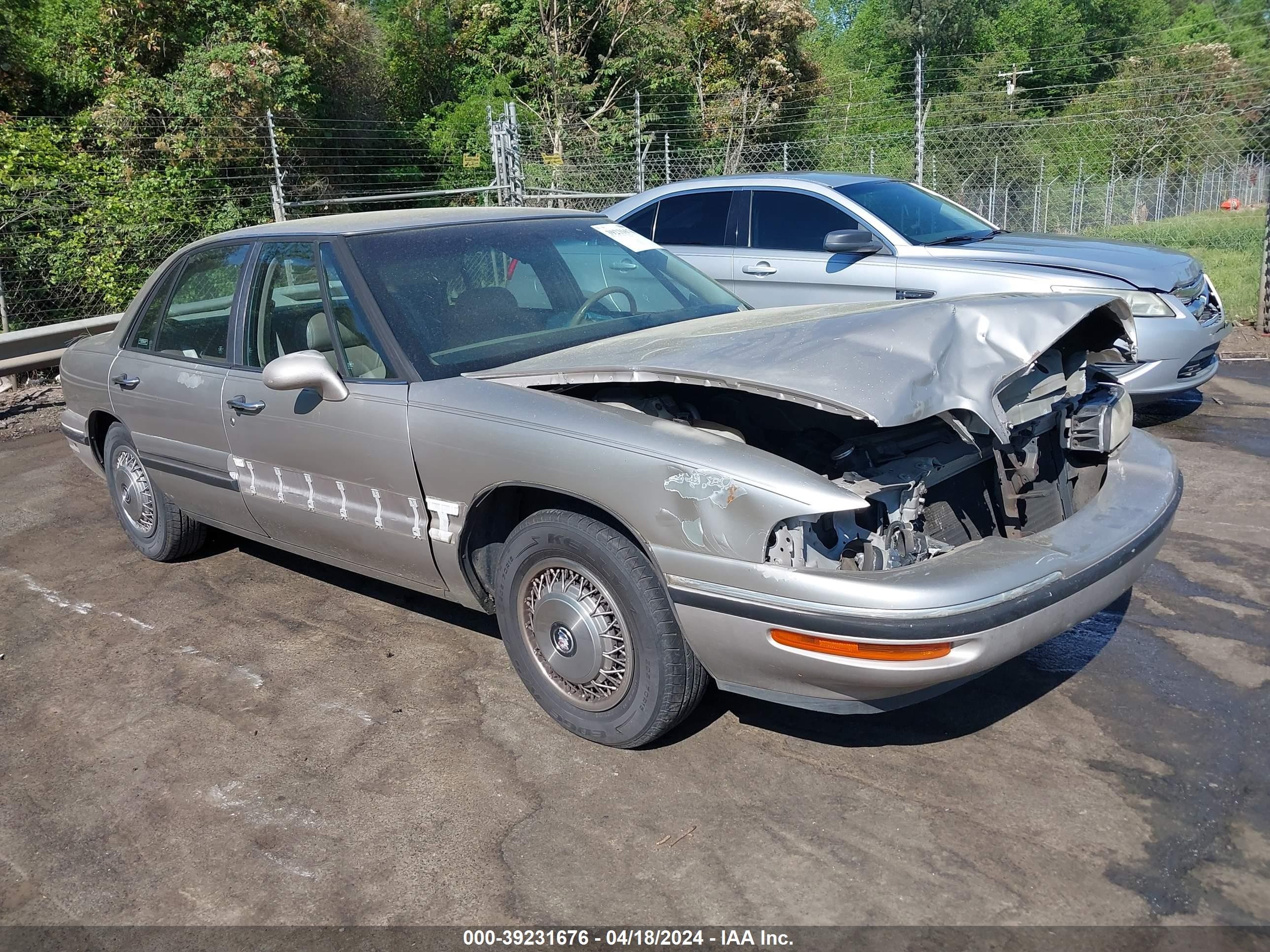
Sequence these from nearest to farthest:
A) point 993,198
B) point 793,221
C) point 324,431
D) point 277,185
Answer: point 324,431
point 793,221
point 277,185
point 993,198

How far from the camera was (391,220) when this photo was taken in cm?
441

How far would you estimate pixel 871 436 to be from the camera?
10.7 feet

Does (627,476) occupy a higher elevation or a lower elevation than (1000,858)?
higher

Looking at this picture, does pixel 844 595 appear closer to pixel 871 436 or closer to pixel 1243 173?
pixel 871 436

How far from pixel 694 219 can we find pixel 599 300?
427 centimetres

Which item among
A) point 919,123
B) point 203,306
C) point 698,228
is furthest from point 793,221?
point 919,123

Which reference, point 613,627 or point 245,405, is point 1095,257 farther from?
point 245,405

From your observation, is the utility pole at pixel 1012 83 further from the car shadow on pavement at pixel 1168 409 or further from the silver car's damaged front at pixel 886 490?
the silver car's damaged front at pixel 886 490

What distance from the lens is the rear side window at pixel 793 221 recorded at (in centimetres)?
765

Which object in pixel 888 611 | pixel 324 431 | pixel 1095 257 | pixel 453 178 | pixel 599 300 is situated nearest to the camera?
pixel 888 611

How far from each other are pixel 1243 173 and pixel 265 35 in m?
27.7

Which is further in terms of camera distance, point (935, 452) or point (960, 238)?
point (960, 238)

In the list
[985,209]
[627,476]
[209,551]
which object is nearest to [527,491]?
[627,476]

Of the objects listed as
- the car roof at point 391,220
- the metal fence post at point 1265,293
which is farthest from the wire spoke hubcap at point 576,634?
the metal fence post at point 1265,293
